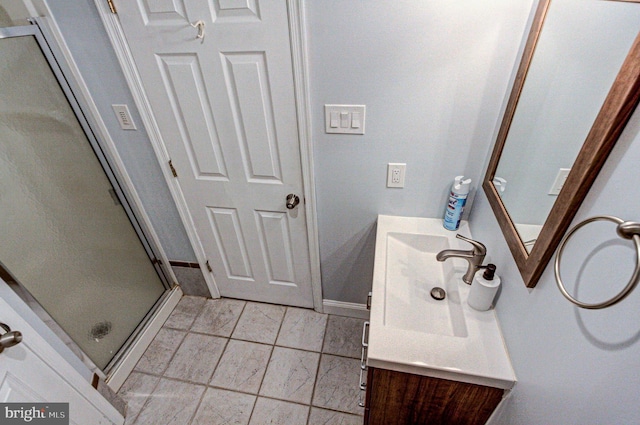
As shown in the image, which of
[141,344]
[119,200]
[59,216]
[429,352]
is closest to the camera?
[429,352]

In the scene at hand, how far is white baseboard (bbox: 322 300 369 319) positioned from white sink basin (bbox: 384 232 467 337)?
692 mm

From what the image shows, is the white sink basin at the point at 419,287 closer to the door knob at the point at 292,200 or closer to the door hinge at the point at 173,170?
the door knob at the point at 292,200

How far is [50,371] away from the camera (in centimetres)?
115

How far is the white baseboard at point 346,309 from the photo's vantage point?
1.89 m

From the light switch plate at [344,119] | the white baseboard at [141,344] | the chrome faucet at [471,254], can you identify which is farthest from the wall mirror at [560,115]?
the white baseboard at [141,344]

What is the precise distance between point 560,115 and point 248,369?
1776 millimetres

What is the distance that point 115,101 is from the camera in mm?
1396

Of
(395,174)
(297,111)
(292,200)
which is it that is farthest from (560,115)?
(292,200)

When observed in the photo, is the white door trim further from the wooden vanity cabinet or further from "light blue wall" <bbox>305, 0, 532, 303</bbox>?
the wooden vanity cabinet

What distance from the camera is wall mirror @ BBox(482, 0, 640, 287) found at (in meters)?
0.54

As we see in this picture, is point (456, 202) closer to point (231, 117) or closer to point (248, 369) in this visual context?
point (231, 117)

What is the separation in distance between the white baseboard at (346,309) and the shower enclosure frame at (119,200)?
3.48 feet

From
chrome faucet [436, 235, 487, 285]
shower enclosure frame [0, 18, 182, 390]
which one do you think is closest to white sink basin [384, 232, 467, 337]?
chrome faucet [436, 235, 487, 285]

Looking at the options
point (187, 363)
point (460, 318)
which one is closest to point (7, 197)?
point (187, 363)
